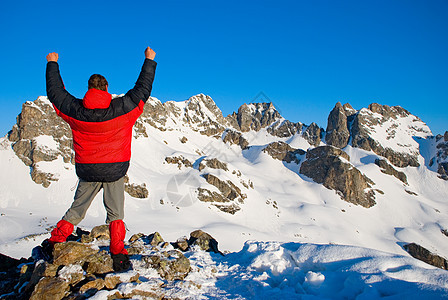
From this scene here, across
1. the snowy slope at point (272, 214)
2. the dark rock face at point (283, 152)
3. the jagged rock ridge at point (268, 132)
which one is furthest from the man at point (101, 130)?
the dark rock face at point (283, 152)

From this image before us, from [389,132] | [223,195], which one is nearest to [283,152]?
[389,132]

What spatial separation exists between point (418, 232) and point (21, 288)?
296 ft

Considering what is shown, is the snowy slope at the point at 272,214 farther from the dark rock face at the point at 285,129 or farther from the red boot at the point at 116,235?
the dark rock face at the point at 285,129

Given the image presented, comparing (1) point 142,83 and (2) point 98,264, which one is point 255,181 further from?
(1) point 142,83

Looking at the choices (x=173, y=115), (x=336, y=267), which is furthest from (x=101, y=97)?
(x=173, y=115)

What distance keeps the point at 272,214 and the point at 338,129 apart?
289ft

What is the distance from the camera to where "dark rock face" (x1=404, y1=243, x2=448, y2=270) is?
54250 millimetres

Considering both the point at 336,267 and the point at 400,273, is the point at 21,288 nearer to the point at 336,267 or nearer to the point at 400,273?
the point at 336,267

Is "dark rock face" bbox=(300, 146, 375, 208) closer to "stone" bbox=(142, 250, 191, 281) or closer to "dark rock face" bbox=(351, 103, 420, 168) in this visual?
"dark rock face" bbox=(351, 103, 420, 168)

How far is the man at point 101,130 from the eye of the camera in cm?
369

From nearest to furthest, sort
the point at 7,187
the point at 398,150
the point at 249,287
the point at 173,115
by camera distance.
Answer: the point at 249,287 < the point at 7,187 < the point at 398,150 < the point at 173,115

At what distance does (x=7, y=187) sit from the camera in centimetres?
4984

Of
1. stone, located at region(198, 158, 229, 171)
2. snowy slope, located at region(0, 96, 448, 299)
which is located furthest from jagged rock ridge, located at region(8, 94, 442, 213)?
snowy slope, located at region(0, 96, 448, 299)

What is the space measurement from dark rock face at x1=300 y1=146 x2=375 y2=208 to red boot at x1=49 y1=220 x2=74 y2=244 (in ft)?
313
